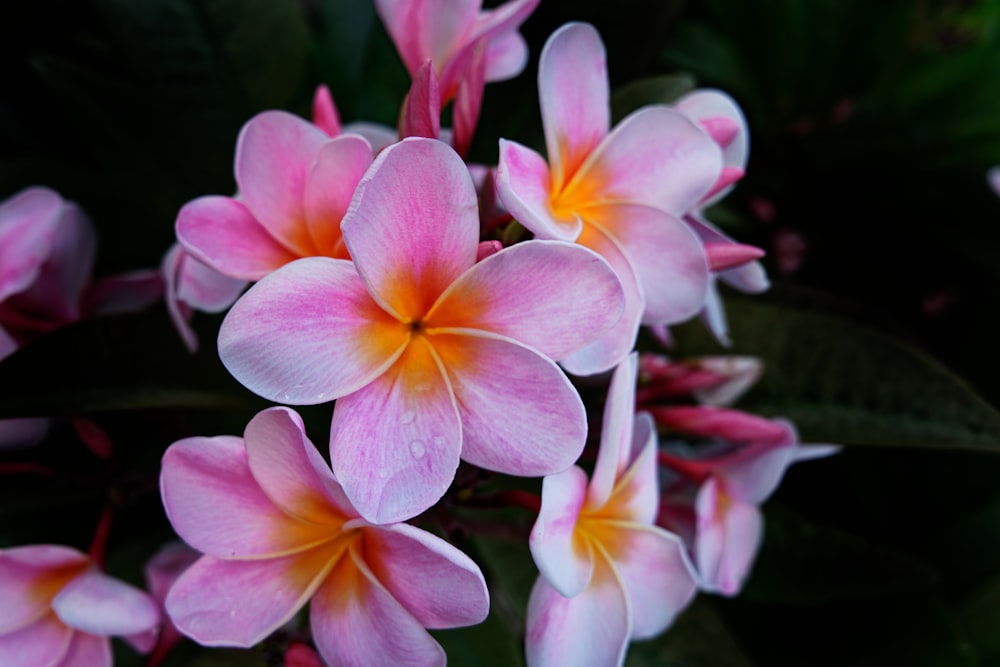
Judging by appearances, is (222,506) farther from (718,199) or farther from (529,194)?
(718,199)

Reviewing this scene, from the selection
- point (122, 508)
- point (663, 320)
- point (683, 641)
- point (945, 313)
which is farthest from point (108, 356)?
point (945, 313)

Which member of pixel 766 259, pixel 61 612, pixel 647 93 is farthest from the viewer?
pixel 766 259

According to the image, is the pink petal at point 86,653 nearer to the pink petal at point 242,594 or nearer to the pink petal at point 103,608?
the pink petal at point 103,608

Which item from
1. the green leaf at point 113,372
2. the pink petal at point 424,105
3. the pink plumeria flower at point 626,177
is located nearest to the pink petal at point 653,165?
the pink plumeria flower at point 626,177

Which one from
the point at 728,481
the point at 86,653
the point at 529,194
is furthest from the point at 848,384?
the point at 86,653

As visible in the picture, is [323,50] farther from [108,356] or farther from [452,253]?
[452,253]

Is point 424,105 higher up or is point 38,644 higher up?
point 424,105
